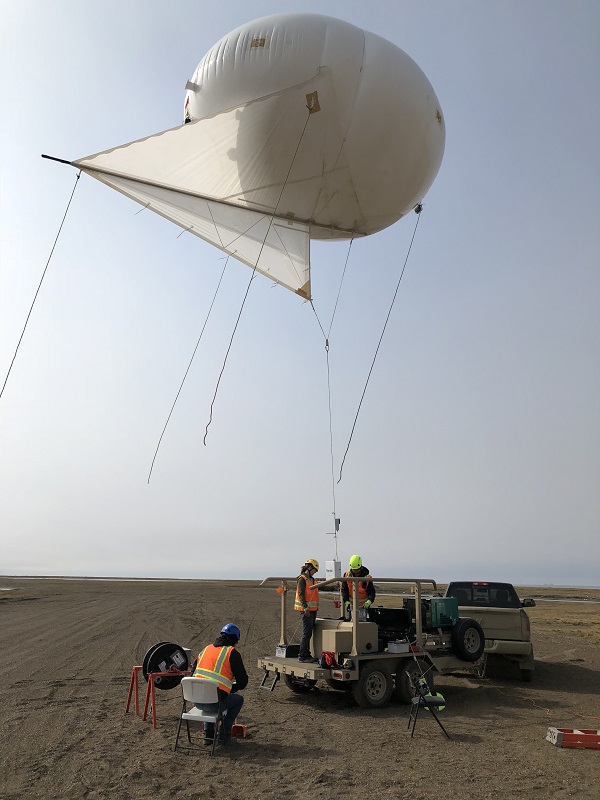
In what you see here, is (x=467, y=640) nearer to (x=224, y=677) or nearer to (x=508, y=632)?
(x=508, y=632)

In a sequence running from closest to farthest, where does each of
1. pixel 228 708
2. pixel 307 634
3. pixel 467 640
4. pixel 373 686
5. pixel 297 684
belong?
pixel 228 708 < pixel 373 686 < pixel 307 634 < pixel 297 684 < pixel 467 640

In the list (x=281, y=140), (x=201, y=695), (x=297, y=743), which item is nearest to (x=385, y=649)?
(x=297, y=743)

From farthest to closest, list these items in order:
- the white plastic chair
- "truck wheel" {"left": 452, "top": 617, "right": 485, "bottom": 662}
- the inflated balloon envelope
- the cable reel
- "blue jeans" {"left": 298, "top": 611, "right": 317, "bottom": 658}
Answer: the inflated balloon envelope < "truck wheel" {"left": 452, "top": 617, "right": 485, "bottom": 662} < "blue jeans" {"left": 298, "top": 611, "right": 317, "bottom": 658} < the cable reel < the white plastic chair

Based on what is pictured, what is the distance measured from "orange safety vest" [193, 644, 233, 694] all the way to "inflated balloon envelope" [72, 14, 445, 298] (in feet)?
28.1

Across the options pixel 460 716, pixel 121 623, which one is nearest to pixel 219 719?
pixel 460 716

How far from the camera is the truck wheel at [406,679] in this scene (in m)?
10.2

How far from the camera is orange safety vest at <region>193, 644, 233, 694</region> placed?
307 inches

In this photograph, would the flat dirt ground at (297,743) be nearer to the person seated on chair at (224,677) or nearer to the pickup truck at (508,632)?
the person seated on chair at (224,677)

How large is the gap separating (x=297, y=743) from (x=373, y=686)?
7.53 feet

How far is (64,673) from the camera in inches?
511

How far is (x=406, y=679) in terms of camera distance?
10.3m

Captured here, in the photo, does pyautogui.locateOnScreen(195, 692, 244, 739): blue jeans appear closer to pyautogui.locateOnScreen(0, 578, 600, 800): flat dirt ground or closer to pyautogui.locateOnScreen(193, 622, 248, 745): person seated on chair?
pyautogui.locateOnScreen(193, 622, 248, 745): person seated on chair

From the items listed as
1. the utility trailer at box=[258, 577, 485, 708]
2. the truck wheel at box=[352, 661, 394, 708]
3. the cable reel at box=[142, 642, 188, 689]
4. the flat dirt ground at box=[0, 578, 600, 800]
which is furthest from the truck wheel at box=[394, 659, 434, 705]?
the cable reel at box=[142, 642, 188, 689]

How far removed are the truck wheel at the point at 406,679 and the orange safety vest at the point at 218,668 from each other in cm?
345
